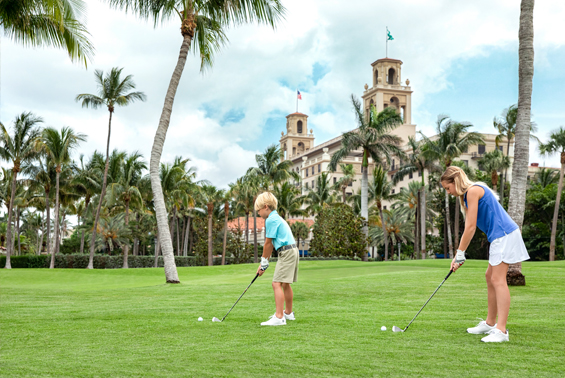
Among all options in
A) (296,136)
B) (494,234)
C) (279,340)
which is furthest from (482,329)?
(296,136)

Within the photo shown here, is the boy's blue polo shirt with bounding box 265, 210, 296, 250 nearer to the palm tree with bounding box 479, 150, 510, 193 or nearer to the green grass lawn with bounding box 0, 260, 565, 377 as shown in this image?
the green grass lawn with bounding box 0, 260, 565, 377

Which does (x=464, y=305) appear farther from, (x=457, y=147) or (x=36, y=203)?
(x=36, y=203)

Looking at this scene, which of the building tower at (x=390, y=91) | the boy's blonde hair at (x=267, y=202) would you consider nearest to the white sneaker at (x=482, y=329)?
the boy's blonde hair at (x=267, y=202)

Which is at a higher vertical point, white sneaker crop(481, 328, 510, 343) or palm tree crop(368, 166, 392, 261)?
palm tree crop(368, 166, 392, 261)

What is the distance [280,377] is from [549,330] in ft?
12.2

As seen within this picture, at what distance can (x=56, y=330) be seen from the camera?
730 cm

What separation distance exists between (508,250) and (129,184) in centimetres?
4647

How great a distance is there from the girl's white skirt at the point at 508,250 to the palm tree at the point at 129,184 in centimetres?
4322

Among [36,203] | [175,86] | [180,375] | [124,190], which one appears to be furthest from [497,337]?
[36,203]

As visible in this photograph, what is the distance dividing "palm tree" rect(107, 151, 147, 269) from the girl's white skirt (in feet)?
142

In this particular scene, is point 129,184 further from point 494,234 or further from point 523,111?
point 494,234

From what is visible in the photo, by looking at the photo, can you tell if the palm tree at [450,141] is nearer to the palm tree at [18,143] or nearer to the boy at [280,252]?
the palm tree at [18,143]

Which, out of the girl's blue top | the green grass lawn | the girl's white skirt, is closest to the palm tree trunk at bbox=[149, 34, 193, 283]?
the green grass lawn

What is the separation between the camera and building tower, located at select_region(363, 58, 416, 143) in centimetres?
10338
